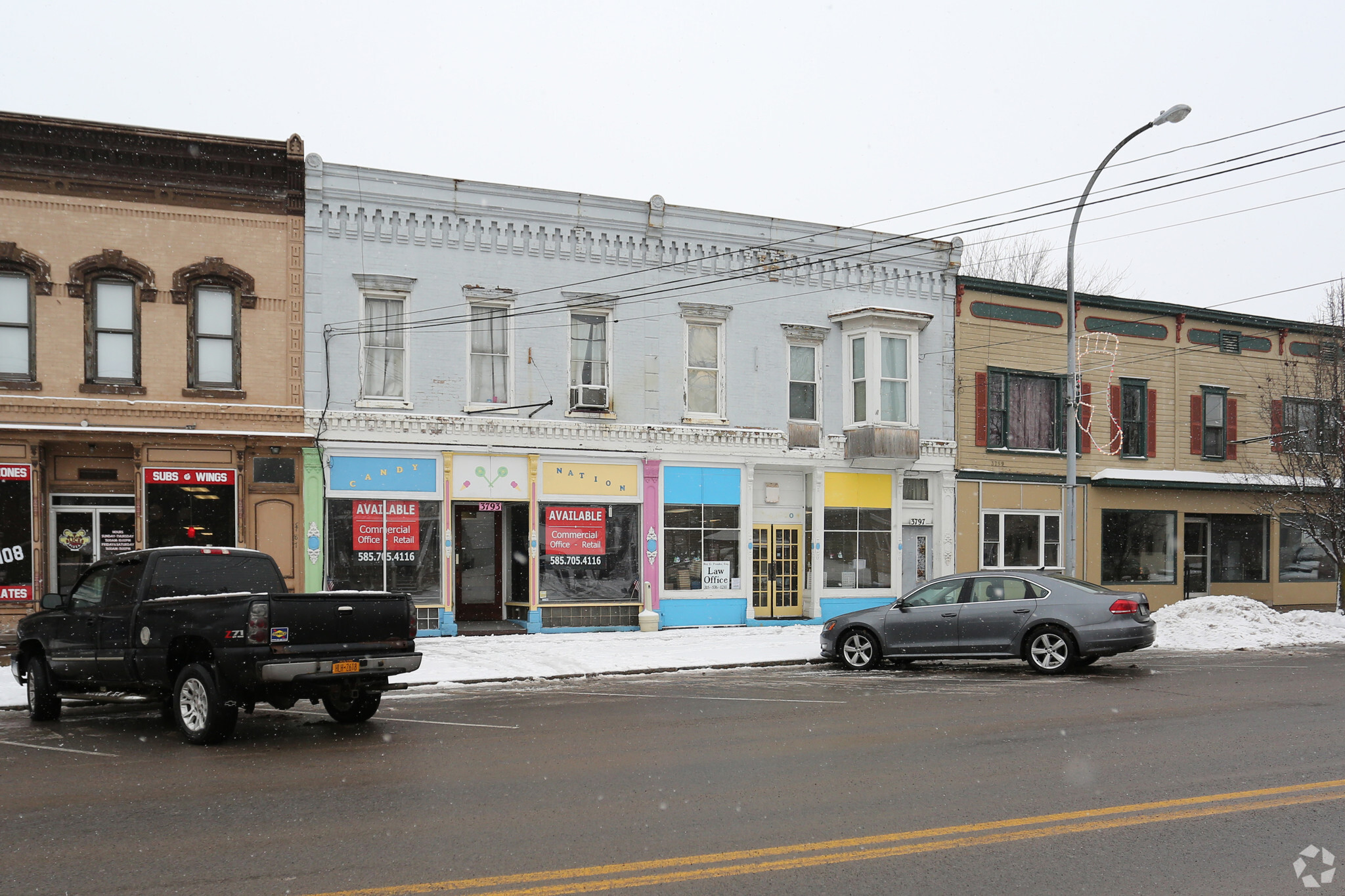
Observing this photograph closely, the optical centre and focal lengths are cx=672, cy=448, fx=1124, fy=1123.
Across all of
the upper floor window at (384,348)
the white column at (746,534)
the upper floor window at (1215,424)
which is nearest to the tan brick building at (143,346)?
the upper floor window at (384,348)

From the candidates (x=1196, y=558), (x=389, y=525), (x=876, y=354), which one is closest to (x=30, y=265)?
(x=389, y=525)

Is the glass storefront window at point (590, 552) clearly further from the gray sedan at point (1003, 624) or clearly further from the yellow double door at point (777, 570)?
the gray sedan at point (1003, 624)

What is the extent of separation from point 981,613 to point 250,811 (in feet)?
36.2

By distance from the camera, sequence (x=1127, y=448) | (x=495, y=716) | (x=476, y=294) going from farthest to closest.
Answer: (x=1127, y=448)
(x=476, y=294)
(x=495, y=716)

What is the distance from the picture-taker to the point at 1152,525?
28.8 m

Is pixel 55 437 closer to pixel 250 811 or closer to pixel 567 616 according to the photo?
pixel 567 616

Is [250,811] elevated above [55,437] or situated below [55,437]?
below

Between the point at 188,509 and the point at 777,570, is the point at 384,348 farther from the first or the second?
the point at 777,570

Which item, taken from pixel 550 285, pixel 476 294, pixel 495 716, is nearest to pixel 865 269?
pixel 550 285

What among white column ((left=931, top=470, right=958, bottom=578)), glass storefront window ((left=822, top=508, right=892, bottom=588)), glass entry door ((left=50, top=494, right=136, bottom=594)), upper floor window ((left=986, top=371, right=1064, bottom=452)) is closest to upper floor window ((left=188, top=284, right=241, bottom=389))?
glass entry door ((left=50, top=494, right=136, bottom=594))

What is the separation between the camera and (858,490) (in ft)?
82.4

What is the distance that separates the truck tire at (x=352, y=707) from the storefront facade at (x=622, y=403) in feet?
29.7

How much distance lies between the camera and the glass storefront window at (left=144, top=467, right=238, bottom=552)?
19.4m

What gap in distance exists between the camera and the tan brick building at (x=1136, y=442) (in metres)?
26.7
